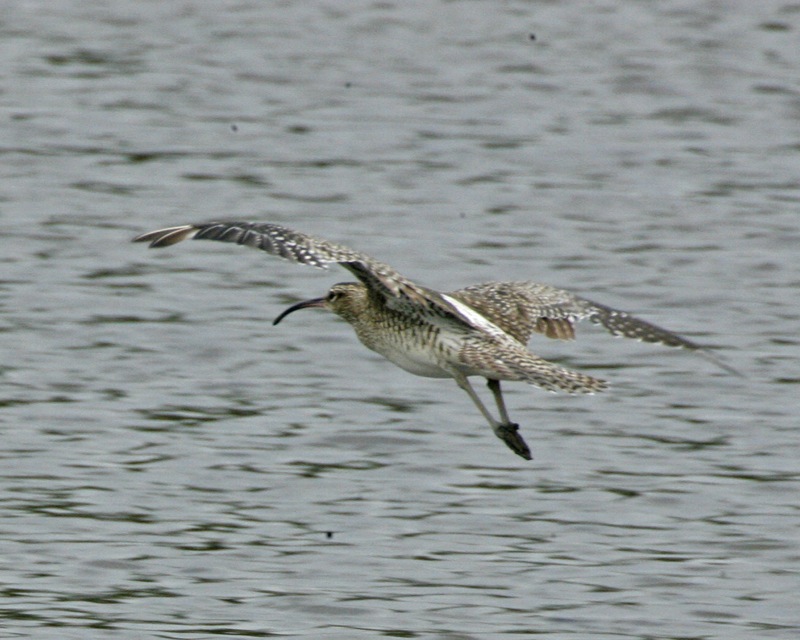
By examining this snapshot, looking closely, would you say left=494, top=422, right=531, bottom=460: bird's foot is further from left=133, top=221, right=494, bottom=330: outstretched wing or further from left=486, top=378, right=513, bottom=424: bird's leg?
left=133, top=221, right=494, bottom=330: outstretched wing

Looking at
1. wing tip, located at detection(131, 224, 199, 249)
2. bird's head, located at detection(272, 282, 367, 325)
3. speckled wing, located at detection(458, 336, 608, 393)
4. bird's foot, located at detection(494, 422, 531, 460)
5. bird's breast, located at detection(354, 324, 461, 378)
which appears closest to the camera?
speckled wing, located at detection(458, 336, 608, 393)

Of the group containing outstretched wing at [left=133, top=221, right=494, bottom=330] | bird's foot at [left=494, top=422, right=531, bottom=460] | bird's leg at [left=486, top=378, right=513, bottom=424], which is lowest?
bird's foot at [left=494, top=422, right=531, bottom=460]

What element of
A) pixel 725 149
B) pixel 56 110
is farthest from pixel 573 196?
pixel 56 110

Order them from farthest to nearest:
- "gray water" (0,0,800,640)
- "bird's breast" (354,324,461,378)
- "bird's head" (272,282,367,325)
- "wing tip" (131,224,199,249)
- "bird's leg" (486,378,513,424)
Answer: "bird's head" (272,282,367,325) → "gray water" (0,0,800,640) → "bird's leg" (486,378,513,424) → "bird's breast" (354,324,461,378) → "wing tip" (131,224,199,249)

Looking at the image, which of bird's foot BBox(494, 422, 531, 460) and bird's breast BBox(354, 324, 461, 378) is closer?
bird's breast BBox(354, 324, 461, 378)

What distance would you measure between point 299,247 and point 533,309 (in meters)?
1.96

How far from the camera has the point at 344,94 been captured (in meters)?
24.7

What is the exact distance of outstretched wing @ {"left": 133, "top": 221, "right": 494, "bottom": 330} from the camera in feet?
34.9

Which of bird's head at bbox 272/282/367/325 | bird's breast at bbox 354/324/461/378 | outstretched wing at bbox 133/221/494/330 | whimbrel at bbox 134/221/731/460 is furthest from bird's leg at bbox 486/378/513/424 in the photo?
bird's head at bbox 272/282/367/325

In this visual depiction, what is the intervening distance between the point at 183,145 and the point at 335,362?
23.4 ft

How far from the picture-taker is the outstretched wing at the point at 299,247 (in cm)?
1063

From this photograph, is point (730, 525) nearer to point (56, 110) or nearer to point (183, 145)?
point (183, 145)

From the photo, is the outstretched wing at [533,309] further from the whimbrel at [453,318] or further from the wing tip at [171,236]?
the wing tip at [171,236]

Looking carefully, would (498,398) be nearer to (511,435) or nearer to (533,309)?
(511,435)
